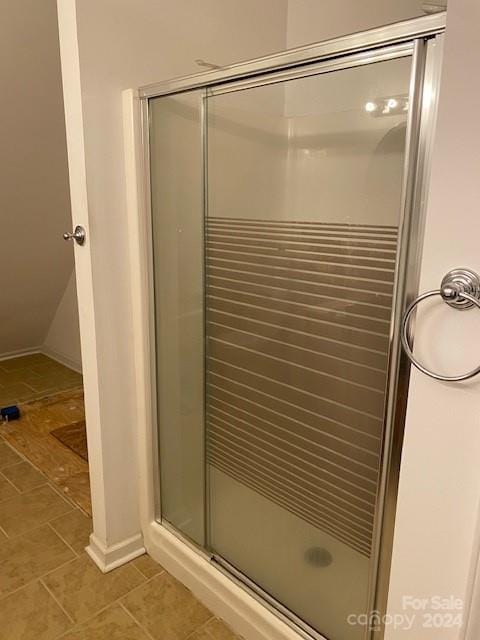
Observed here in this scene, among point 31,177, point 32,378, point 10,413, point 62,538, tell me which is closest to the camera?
point 62,538

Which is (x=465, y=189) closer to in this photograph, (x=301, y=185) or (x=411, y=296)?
(x=411, y=296)

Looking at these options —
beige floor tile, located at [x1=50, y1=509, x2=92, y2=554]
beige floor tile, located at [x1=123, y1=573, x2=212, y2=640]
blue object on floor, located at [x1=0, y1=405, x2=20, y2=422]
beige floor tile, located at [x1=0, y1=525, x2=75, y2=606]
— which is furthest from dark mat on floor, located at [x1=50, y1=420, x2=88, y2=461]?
beige floor tile, located at [x1=123, y1=573, x2=212, y2=640]

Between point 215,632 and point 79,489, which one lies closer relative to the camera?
point 215,632

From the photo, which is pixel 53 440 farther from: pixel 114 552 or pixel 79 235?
pixel 79 235

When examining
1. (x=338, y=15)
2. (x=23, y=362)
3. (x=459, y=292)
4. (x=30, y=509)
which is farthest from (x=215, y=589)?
(x=23, y=362)

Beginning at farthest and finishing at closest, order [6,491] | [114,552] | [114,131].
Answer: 1. [6,491]
2. [114,552]
3. [114,131]

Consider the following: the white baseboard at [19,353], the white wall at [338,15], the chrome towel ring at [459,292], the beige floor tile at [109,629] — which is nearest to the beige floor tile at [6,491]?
the beige floor tile at [109,629]

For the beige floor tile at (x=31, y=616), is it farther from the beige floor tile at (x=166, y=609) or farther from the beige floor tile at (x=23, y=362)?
the beige floor tile at (x=23, y=362)

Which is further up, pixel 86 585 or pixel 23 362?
pixel 23 362

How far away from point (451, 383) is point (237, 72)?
96 centimetres

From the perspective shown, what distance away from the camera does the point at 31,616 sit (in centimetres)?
160

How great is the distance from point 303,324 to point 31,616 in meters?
1.32

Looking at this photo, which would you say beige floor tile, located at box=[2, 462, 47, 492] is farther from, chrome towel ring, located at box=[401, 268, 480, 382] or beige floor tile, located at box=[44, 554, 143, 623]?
chrome towel ring, located at box=[401, 268, 480, 382]

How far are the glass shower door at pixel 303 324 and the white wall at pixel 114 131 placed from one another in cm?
31
